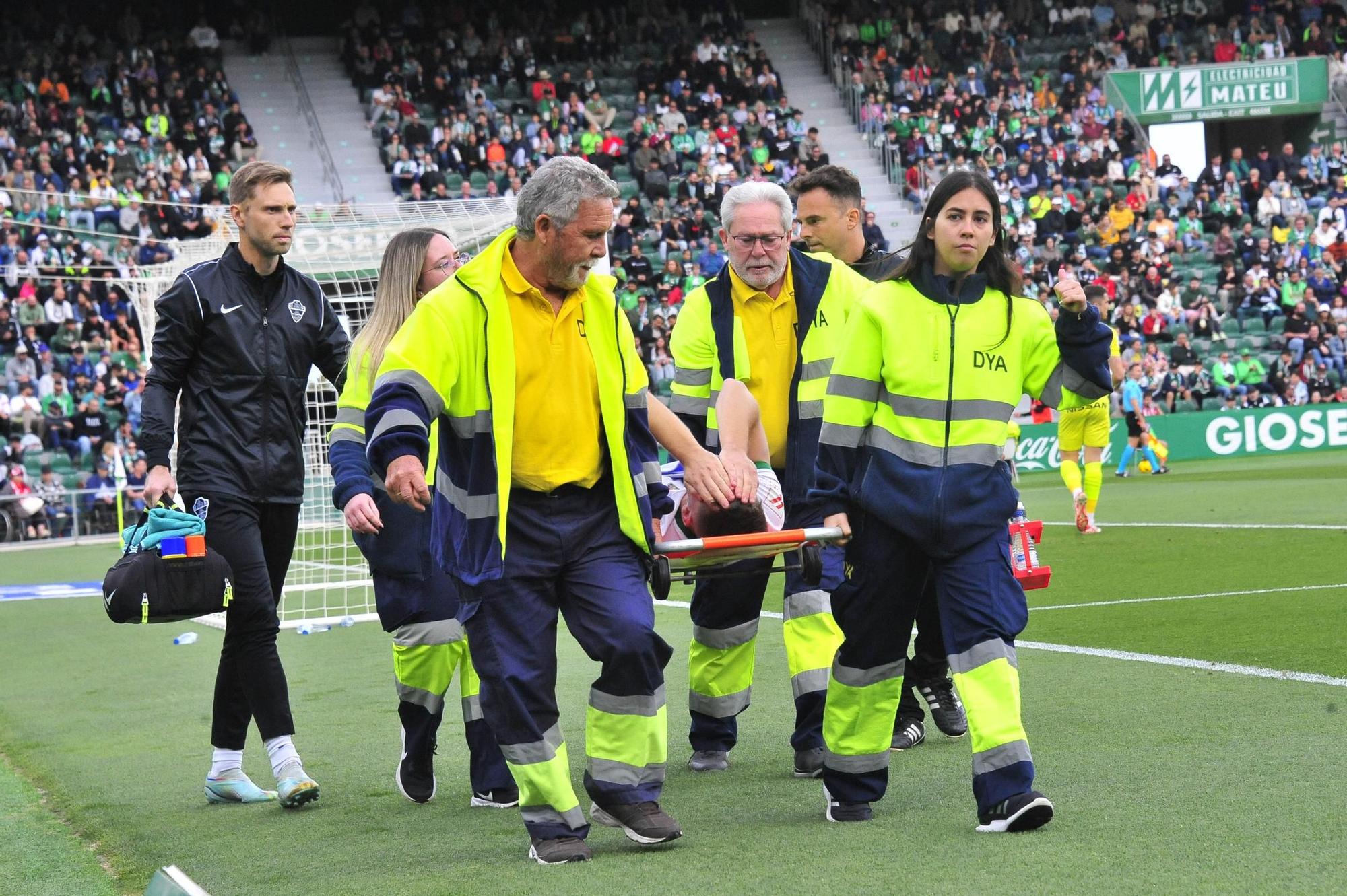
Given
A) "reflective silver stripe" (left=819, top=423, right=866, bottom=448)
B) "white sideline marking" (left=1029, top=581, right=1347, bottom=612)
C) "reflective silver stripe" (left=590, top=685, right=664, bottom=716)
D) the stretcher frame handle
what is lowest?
"white sideline marking" (left=1029, top=581, right=1347, bottom=612)

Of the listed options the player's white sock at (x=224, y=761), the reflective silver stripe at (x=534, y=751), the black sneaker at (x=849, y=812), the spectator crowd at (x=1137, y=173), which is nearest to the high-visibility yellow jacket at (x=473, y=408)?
the reflective silver stripe at (x=534, y=751)

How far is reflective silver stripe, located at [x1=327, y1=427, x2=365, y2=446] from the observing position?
5.42 meters

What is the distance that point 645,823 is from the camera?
454 centimetres

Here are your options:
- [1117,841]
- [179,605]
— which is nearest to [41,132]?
[179,605]

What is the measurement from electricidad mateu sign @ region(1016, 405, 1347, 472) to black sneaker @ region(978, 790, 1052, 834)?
23.7m

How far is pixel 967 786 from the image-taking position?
520cm

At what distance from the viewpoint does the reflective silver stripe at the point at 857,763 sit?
189 inches

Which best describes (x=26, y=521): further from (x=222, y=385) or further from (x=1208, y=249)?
(x=1208, y=249)

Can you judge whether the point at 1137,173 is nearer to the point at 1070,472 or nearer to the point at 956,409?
the point at 1070,472

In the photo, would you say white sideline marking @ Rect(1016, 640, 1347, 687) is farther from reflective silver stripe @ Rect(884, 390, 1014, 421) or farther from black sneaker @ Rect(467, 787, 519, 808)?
black sneaker @ Rect(467, 787, 519, 808)

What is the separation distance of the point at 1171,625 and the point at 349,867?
5191 mm

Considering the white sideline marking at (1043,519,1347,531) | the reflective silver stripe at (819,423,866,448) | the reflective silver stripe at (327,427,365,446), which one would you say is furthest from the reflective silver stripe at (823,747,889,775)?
the white sideline marking at (1043,519,1347,531)

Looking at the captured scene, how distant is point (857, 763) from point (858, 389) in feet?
3.59

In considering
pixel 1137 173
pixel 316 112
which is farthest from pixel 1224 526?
pixel 316 112
